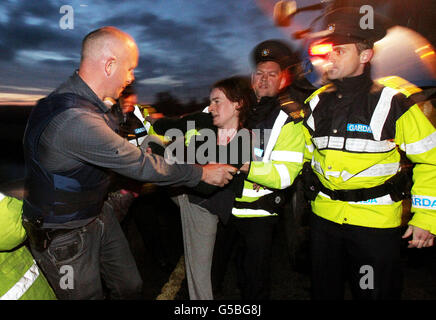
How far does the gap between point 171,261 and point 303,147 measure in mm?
2427

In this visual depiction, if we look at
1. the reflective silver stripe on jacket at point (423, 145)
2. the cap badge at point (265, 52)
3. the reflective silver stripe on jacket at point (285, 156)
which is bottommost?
the reflective silver stripe on jacket at point (285, 156)

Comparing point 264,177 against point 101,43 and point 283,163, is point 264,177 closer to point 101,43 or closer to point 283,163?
point 283,163

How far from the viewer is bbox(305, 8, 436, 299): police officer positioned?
186 centimetres

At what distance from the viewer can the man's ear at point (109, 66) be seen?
2.03 m

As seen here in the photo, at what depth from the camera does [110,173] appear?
2287 millimetres

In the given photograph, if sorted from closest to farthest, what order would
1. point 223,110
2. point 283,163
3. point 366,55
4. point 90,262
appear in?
1. point 366,55
2. point 90,262
3. point 283,163
4. point 223,110

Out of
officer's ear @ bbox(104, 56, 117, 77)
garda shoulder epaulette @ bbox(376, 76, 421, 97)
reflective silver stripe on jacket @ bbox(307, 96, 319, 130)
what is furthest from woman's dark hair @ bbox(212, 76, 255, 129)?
garda shoulder epaulette @ bbox(376, 76, 421, 97)

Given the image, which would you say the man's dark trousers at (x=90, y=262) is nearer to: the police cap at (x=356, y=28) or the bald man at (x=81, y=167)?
the bald man at (x=81, y=167)

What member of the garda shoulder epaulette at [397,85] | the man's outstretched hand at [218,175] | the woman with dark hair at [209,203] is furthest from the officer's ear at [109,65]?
the garda shoulder epaulette at [397,85]

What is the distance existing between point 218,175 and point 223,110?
62 centimetres

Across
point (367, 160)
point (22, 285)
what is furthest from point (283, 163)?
point (22, 285)

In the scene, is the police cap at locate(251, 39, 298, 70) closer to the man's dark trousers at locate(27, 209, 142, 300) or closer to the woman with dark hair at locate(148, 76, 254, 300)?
the woman with dark hair at locate(148, 76, 254, 300)

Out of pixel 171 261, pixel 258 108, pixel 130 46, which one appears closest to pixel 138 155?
pixel 130 46

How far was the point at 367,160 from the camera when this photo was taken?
1.95 metres
